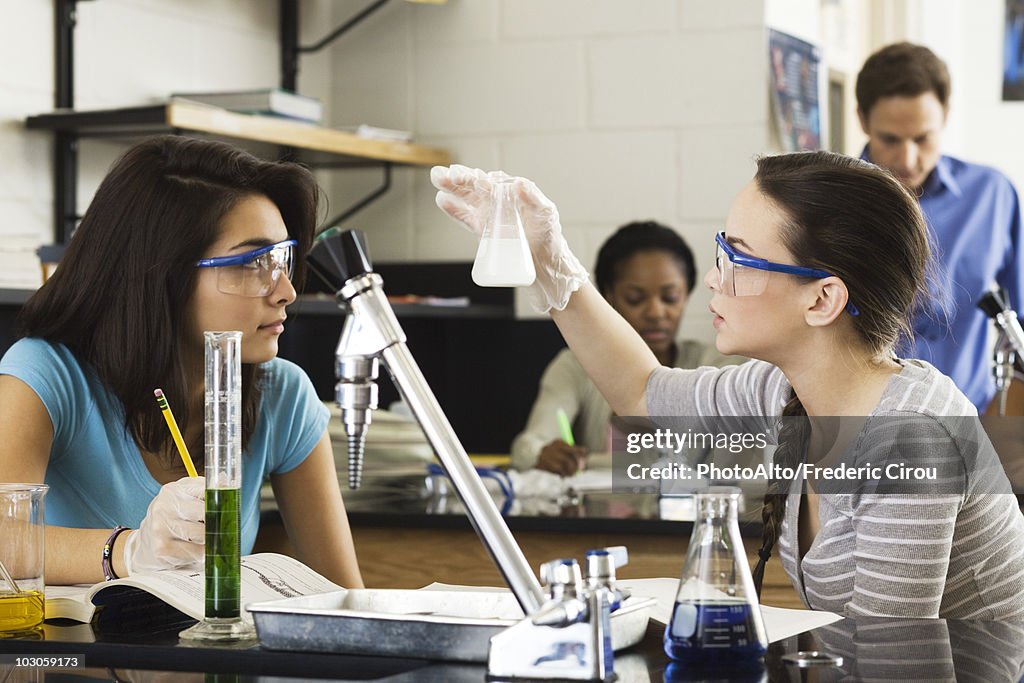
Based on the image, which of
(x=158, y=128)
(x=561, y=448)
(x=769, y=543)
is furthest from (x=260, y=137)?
(x=769, y=543)

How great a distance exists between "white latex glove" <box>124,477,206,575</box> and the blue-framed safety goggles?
691mm

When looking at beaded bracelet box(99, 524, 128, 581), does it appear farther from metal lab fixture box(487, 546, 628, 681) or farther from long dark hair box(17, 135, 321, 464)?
metal lab fixture box(487, 546, 628, 681)

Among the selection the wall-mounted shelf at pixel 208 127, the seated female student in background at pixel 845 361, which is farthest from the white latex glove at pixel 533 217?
the wall-mounted shelf at pixel 208 127

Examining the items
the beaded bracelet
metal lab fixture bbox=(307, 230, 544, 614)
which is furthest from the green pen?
metal lab fixture bbox=(307, 230, 544, 614)

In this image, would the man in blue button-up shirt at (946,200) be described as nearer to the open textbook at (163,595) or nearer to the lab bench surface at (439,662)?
the lab bench surface at (439,662)

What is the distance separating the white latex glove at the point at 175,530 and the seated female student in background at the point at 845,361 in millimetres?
438

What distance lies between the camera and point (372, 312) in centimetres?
107

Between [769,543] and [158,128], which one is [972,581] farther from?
[158,128]

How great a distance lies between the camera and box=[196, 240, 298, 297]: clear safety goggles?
177cm

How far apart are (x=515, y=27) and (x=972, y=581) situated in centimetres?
240

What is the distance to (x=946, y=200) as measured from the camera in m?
3.05

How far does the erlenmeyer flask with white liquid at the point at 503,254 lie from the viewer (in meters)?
1.27

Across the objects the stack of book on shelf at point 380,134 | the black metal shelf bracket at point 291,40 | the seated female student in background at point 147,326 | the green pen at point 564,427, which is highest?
the black metal shelf bracket at point 291,40

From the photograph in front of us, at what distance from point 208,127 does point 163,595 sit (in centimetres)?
177
